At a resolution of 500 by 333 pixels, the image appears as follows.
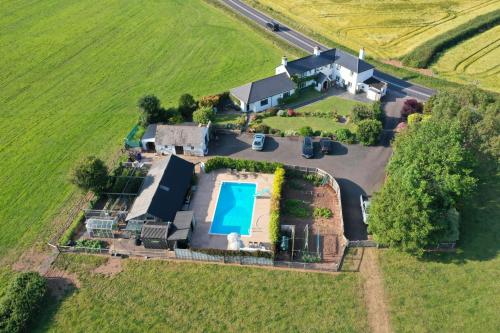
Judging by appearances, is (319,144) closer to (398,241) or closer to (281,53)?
(398,241)

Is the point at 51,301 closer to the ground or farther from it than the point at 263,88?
closer to the ground

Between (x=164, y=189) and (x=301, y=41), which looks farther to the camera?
(x=301, y=41)

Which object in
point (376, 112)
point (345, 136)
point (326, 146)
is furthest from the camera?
point (376, 112)

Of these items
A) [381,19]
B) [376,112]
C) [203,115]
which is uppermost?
[381,19]

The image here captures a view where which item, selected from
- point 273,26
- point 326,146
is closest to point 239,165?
point 326,146

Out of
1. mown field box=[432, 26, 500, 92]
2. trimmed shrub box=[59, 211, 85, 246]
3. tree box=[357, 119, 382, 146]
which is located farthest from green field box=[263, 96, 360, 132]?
trimmed shrub box=[59, 211, 85, 246]

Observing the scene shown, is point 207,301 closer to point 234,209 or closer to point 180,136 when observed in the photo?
point 234,209

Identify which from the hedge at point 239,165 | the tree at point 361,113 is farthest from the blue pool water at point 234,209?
the tree at point 361,113

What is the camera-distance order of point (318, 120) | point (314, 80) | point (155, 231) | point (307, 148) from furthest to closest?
point (314, 80) < point (318, 120) < point (307, 148) < point (155, 231)
